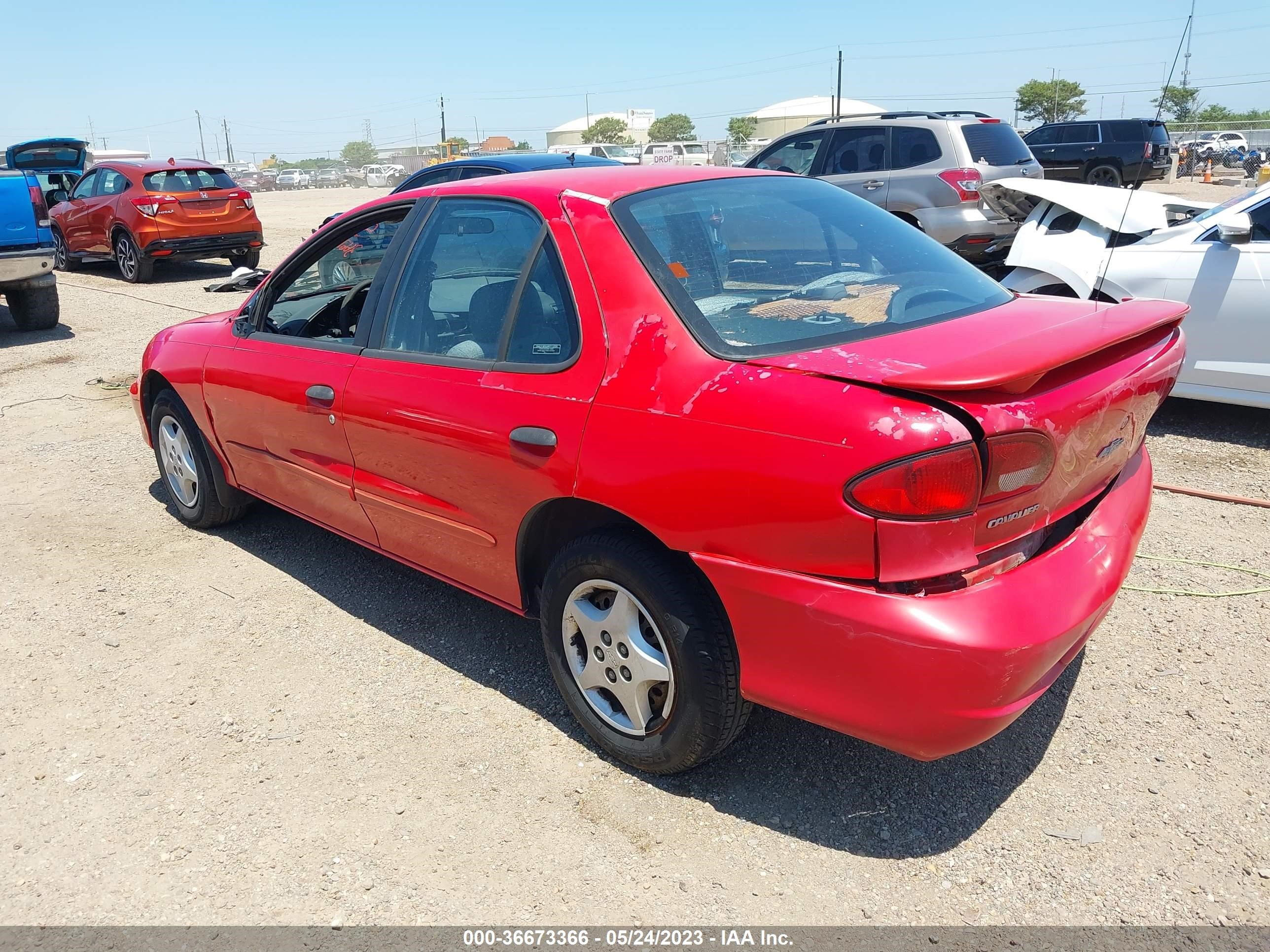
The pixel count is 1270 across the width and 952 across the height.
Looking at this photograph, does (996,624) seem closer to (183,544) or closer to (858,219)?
(858,219)

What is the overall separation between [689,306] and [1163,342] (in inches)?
57.4

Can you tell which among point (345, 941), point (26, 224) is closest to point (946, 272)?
point (345, 941)

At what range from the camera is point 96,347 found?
9.84 m

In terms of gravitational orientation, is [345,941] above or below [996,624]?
below

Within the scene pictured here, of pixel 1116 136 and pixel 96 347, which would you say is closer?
pixel 96 347

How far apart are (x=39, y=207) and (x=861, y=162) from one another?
8.83 meters

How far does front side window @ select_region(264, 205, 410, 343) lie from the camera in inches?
151

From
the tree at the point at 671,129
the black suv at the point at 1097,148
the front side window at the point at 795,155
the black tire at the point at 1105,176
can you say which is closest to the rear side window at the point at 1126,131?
the black suv at the point at 1097,148

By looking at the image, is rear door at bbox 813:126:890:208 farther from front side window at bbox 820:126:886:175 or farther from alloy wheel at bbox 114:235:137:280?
alloy wheel at bbox 114:235:137:280

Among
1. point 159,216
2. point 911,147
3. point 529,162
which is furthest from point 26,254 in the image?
point 911,147

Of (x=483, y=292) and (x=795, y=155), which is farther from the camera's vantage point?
(x=795, y=155)

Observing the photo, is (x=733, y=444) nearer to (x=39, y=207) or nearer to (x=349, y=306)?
(x=349, y=306)

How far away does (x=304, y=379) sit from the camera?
12.5 feet

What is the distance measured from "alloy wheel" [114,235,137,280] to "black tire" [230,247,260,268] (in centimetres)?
137
